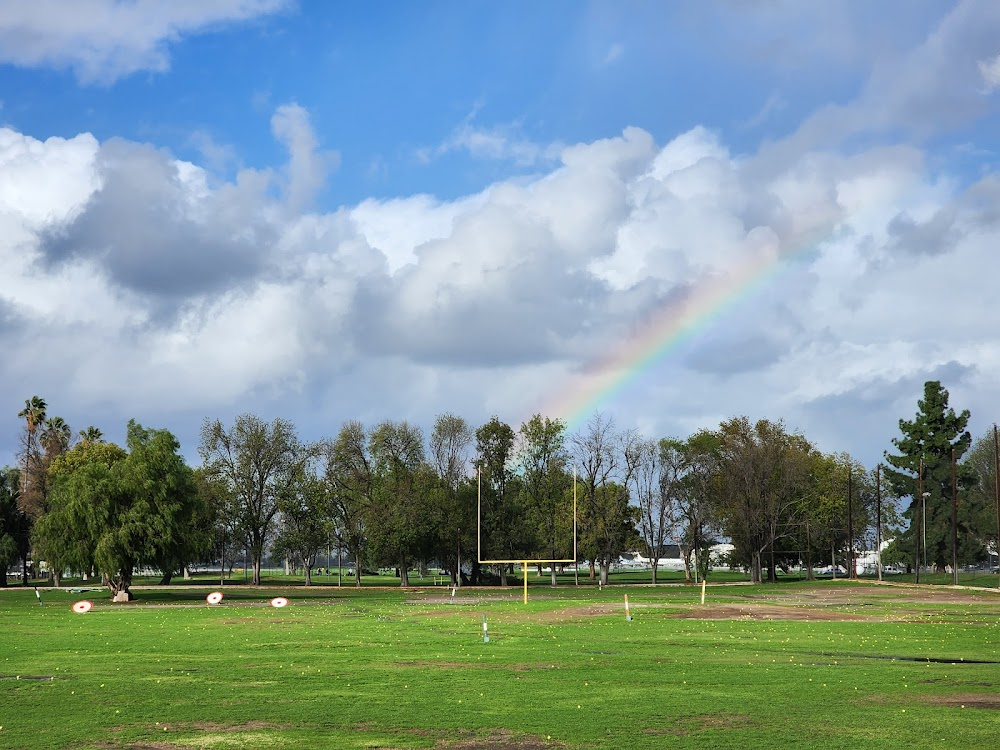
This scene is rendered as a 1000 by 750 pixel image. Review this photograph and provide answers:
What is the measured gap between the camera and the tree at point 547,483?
4075 inches

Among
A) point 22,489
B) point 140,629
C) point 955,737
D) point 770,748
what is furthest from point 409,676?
point 22,489

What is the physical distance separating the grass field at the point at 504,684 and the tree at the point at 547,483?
59266 millimetres

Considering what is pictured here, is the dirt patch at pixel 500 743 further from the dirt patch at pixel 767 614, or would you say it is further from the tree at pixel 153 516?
the tree at pixel 153 516

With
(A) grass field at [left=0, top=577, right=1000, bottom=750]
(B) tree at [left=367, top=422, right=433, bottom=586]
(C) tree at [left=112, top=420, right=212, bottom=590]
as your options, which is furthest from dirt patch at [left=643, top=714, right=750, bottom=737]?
(B) tree at [left=367, top=422, right=433, bottom=586]

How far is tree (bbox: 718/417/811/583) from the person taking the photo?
10550 cm

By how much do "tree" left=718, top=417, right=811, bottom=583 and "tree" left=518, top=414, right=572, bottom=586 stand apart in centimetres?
1684

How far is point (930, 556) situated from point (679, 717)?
107734 mm

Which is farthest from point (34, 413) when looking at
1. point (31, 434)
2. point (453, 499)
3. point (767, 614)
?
point (767, 614)

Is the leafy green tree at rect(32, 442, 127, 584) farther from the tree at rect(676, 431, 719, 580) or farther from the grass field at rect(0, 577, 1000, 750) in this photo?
the tree at rect(676, 431, 719, 580)

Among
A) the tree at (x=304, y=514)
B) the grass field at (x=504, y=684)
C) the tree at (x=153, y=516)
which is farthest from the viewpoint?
the tree at (x=304, y=514)

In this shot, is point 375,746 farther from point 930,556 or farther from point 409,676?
point 930,556

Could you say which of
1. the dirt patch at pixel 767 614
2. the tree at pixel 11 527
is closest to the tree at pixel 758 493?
the dirt patch at pixel 767 614

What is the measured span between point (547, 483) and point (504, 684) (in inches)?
3499

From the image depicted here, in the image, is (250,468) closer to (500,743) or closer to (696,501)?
(696,501)
